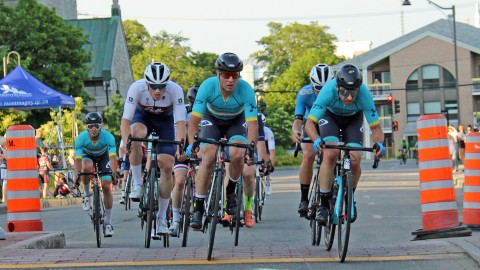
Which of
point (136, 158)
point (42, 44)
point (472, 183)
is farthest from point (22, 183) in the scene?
point (42, 44)

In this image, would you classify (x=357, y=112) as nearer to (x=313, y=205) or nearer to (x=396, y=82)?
(x=313, y=205)

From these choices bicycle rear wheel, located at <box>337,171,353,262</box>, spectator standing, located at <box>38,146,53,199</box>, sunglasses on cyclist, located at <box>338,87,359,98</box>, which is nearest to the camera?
bicycle rear wheel, located at <box>337,171,353,262</box>

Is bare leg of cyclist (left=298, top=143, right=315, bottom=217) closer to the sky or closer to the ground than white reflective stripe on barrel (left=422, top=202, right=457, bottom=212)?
closer to the sky

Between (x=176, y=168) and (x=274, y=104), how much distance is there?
11403cm

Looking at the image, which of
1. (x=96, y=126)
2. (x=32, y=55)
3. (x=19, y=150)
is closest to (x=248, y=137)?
(x=19, y=150)

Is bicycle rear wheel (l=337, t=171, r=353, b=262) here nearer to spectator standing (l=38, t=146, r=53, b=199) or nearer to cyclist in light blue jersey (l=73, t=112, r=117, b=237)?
cyclist in light blue jersey (l=73, t=112, r=117, b=237)

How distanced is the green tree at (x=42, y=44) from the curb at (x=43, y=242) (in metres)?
50.7

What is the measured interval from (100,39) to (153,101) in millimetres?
84078

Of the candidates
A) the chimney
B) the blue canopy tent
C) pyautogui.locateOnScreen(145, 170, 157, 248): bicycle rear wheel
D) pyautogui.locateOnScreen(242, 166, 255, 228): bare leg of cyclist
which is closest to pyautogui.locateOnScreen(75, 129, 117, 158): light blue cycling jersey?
pyautogui.locateOnScreen(242, 166, 255, 228): bare leg of cyclist

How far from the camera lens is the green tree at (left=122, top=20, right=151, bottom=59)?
13212 cm

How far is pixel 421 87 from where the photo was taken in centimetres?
10931

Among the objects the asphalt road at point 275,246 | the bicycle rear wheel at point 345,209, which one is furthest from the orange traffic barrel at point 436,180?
the bicycle rear wheel at point 345,209

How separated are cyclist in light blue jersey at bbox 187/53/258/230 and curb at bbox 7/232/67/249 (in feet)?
5.68

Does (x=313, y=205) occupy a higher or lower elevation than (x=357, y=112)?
lower
